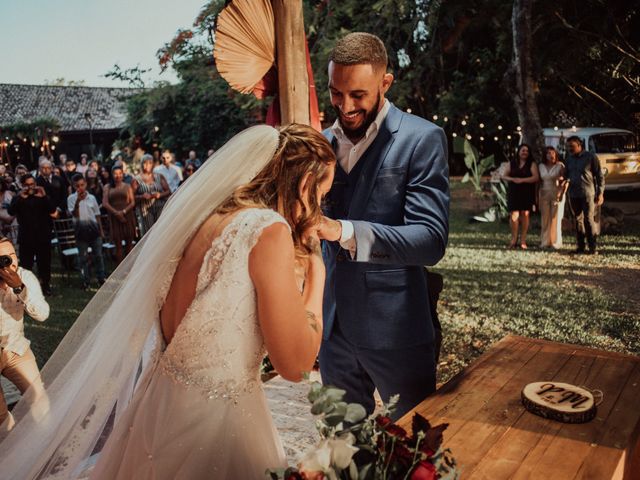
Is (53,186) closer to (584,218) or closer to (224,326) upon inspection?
(584,218)

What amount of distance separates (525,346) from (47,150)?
29604 mm

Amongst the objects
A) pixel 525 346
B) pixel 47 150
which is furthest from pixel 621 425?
pixel 47 150

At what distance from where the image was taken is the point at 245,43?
10.9ft

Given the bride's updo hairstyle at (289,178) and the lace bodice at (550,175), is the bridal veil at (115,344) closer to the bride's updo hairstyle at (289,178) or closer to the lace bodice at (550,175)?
the bride's updo hairstyle at (289,178)

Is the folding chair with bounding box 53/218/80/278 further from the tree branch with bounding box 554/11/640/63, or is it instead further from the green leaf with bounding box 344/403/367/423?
the tree branch with bounding box 554/11/640/63

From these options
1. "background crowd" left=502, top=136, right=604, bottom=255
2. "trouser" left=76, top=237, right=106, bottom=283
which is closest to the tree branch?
"background crowd" left=502, top=136, right=604, bottom=255

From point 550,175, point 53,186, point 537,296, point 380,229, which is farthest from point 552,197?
point 53,186

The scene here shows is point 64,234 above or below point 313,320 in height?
below

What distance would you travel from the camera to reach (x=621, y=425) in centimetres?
203

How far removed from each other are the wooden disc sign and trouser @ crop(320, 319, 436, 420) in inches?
15.6

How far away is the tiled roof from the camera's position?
3180cm

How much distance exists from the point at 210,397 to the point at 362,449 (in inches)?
26.2

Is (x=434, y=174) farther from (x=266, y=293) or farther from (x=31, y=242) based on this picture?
(x=31, y=242)

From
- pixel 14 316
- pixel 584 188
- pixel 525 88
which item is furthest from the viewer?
pixel 525 88
